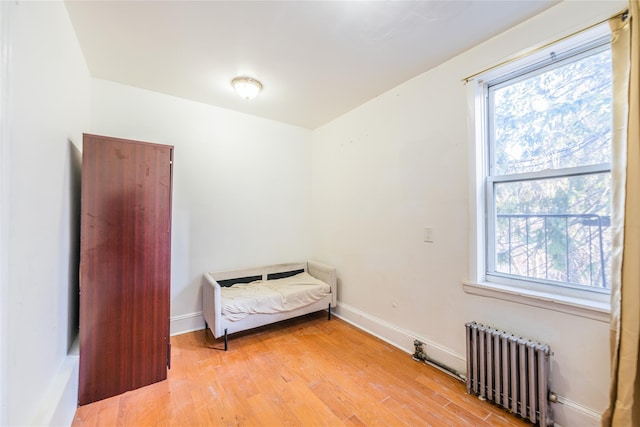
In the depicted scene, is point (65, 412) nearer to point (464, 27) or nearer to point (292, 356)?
point (292, 356)

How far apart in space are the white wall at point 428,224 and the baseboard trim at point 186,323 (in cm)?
169

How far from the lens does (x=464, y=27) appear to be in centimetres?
183

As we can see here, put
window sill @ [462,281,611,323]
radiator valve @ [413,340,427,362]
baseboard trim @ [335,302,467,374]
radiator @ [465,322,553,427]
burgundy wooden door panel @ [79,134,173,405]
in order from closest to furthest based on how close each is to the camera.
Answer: window sill @ [462,281,611,323]
radiator @ [465,322,553,427]
burgundy wooden door panel @ [79,134,173,405]
baseboard trim @ [335,302,467,374]
radiator valve @ [413,340,427,362]

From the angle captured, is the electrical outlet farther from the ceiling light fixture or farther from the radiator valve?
the ceiling light fixture

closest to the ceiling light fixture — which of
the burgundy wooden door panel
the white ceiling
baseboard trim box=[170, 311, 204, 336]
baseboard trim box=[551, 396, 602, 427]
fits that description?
the white ceiling

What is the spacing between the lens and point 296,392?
6.30 ft

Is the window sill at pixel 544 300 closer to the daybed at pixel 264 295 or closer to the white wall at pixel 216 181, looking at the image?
the daybed at pixel 264 295

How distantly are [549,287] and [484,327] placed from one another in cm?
50

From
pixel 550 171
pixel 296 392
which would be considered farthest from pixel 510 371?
pixel 296 392

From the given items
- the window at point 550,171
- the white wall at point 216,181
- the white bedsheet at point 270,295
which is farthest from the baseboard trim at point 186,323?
the window at point 550,171

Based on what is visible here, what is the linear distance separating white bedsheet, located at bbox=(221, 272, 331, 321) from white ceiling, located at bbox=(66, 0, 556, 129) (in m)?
2.17

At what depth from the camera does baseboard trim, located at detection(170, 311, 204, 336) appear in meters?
2.84

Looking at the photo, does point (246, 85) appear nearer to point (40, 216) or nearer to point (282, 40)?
point (282, 40)

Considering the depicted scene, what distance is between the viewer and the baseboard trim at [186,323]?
9.32 ft
